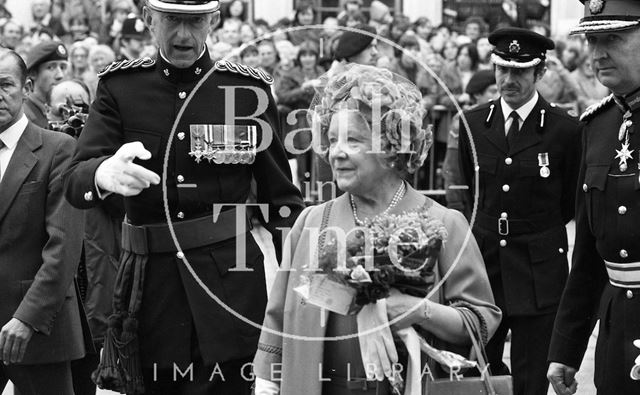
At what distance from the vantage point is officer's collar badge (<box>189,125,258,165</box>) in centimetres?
521

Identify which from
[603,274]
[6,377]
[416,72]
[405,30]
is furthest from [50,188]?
[405,30]

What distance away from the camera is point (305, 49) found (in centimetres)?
1530

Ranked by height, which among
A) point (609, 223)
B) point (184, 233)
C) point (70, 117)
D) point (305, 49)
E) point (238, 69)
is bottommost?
point (305, 49)

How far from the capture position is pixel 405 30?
62.5 ft

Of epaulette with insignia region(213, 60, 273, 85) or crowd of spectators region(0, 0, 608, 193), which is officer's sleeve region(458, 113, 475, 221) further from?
epaulette with insignia region(213, 60, 273, 85)

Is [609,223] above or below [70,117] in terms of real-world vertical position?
above

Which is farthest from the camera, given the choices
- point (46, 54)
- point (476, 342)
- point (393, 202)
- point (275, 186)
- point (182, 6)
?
point (46, 54)

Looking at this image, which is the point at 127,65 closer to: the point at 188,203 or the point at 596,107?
Result: the point at 188,203

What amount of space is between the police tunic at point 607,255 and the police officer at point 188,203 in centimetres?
114

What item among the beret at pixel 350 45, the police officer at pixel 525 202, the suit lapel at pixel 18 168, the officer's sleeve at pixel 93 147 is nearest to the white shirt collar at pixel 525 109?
the police officer at pixel 525 202

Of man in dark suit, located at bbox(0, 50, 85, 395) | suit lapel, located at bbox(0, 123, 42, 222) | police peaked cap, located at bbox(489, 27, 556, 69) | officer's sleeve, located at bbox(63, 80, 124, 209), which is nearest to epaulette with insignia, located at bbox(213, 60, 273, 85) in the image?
officer's sleeve, located at bbox(63, 80, 124, 209)

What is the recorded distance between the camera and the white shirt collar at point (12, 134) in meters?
5.98

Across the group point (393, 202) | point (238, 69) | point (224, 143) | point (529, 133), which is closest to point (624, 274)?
point (393, 202)

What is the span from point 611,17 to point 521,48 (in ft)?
8.12
